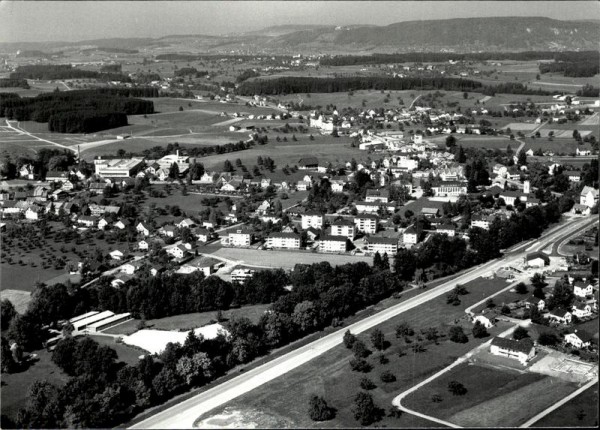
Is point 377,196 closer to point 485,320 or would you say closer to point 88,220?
point 88,220

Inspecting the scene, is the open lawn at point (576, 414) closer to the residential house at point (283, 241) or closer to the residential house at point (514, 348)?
the residential house at point (514, 348)

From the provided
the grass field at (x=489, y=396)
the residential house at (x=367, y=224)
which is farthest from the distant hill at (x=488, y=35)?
the grass field at (x=489, y=396)

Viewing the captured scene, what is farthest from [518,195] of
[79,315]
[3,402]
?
[3,402]

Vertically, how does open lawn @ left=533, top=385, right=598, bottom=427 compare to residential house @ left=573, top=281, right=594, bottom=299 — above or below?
below

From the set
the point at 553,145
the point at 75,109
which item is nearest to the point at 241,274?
the point at 553,145

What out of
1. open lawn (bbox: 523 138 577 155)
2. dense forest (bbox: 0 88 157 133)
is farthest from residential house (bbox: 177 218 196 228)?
dense forest (bbox: 0 88 157 133)

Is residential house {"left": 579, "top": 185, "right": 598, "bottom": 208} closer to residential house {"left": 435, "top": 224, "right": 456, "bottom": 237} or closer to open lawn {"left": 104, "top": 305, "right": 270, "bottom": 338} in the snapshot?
residential house {"left": 435, "top": 224, "right": 456, "bottom": 237}
